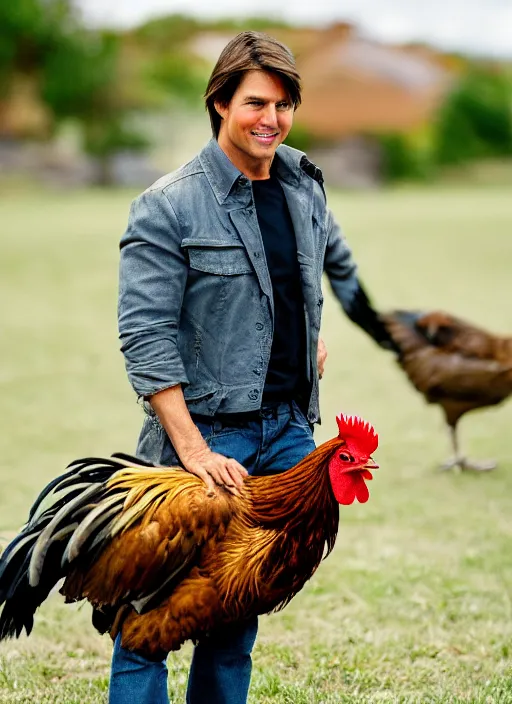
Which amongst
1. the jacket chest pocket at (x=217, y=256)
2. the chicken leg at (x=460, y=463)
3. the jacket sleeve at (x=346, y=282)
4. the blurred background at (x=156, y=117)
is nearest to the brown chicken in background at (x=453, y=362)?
the chicken leg at (x=460, y=463)

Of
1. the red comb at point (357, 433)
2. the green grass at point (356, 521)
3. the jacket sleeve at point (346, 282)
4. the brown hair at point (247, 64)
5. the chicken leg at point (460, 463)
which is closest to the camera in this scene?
the red comb at point (357, 433)

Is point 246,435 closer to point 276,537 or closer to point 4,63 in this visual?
point 276,537

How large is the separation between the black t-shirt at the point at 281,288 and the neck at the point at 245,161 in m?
0.04

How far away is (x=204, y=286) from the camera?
3.31m

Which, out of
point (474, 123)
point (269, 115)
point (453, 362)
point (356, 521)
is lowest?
point (474, 123)

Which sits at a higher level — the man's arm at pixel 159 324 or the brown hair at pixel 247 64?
the brown hair at pixel 247 64

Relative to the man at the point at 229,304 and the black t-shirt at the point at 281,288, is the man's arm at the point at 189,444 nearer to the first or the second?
the man at the point at 229,304

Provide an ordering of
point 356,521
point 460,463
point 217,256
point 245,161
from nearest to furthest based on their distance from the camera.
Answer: point 217,256 → point 245,161 → point 356,521 → point 460,463

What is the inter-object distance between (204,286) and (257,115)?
53 centimetres

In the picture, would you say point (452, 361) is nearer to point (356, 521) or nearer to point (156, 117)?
point (356, 521)

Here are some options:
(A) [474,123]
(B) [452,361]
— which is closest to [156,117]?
(A) [474,123]

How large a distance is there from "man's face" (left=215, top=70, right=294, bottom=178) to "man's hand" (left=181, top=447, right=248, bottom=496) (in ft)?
2.99

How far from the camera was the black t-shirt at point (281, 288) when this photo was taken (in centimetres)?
341

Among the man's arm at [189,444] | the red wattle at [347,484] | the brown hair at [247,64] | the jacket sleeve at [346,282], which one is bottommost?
the red wattle at [347,484]
